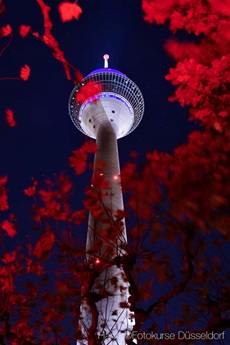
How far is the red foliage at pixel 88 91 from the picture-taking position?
978 inches

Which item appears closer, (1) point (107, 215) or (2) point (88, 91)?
(1) point (107, 215)

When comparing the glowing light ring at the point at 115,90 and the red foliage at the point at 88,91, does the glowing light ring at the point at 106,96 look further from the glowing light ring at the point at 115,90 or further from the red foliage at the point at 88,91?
the red foliage at the point at 88,91

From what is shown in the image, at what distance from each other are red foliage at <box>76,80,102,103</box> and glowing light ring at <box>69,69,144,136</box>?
0.78 ft

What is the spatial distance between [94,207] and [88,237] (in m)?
1.49

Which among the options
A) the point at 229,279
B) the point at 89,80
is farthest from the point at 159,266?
the point at 89,80

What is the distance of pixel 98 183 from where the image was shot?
17891 millimetres

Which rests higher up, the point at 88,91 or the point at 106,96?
the point at 88,91

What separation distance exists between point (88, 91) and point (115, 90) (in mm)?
3244

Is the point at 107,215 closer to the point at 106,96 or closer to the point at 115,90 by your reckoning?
the point at 106,96

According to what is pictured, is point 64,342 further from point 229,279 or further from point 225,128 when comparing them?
point 225,128

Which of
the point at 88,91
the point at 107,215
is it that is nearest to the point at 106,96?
the point at 88,91

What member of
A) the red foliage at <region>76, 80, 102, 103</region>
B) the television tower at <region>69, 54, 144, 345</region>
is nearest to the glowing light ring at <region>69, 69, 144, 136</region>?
the television tower at <region>69, 54, 144, 345</region>

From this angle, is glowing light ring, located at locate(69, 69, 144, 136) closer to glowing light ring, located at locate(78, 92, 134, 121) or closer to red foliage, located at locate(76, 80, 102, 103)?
glowing light ring, located at locate(78, 92, 134, 121)

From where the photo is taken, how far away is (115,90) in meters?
24.7
